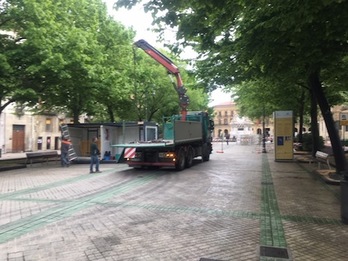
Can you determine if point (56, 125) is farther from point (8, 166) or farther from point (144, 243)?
point (144, 243)

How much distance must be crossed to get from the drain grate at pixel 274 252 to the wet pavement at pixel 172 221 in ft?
0.05

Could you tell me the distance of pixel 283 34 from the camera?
353 inches

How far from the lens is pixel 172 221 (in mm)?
6918

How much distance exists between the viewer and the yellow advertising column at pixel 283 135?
20.1 metres

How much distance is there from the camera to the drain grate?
5.10 metres

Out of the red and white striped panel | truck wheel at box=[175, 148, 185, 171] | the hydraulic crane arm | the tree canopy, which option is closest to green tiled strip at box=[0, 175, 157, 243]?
truck wheel at box=[175, 148, 185, 171]

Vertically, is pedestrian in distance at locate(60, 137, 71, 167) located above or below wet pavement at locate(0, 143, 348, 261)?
above

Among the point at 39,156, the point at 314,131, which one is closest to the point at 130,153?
the point at 39,156

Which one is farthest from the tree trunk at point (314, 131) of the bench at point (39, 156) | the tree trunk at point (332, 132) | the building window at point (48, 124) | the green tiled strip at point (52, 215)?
the building window at point (48, 124)

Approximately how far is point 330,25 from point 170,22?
389 cm

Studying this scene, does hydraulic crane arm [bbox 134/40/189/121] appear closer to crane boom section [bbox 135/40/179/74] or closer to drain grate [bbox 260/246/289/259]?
crane boom section [bbox 135/40/179/74]

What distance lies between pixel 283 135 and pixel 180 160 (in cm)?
798

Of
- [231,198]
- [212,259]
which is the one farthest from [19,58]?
[212,259]

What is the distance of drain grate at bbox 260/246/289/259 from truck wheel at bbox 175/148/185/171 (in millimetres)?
9868
